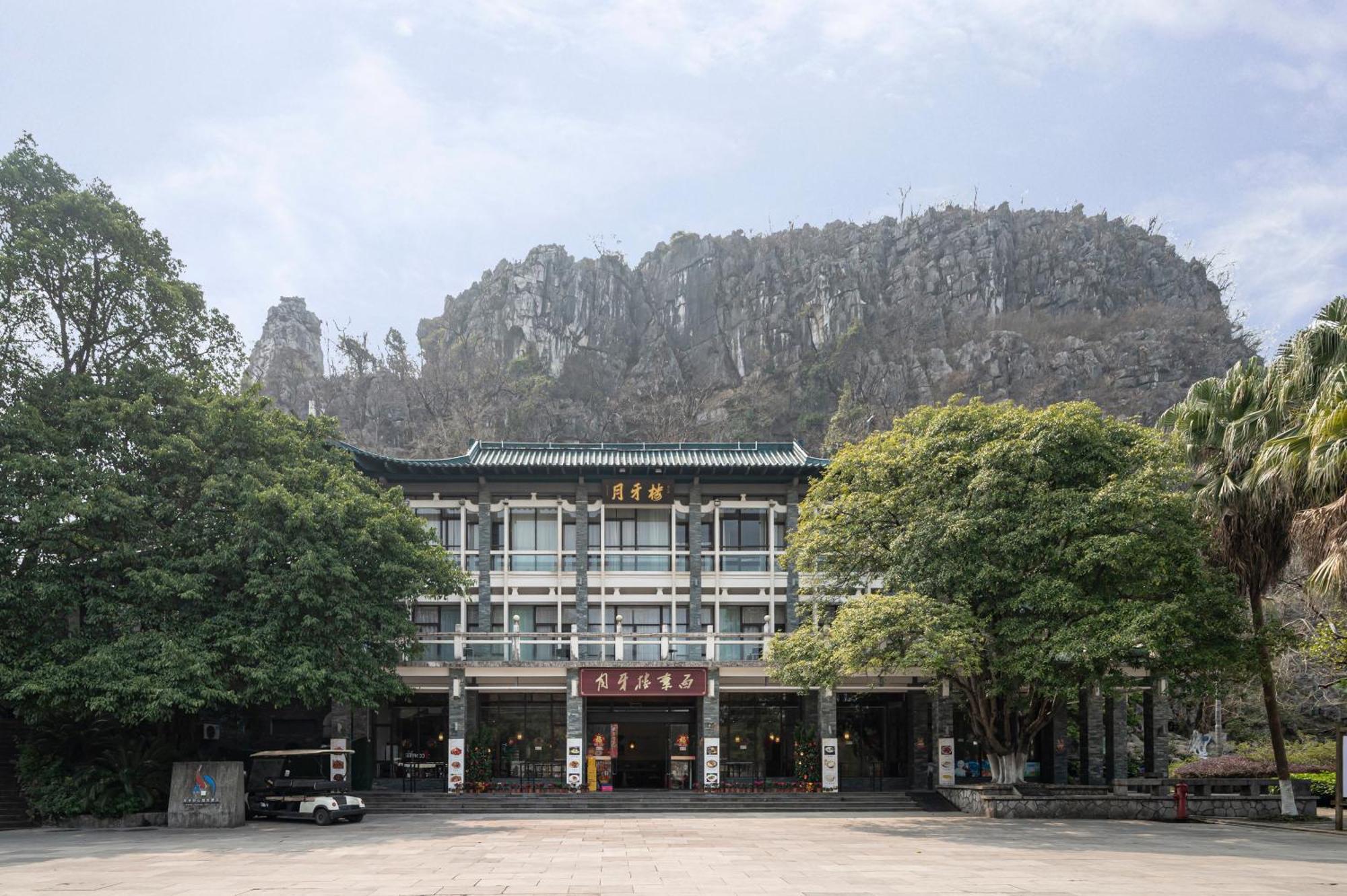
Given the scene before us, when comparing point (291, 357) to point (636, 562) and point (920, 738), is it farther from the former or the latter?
point (920, 738)

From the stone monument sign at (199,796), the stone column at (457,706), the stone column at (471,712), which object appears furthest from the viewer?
the stone column at (471,712)

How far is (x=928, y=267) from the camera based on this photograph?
98.6 metres

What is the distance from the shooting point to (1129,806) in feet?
91.7

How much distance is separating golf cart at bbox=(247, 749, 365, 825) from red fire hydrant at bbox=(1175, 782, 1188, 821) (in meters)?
20.6

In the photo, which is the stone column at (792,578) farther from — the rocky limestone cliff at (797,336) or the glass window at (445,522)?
the rocky limestone cliff at (797,336)

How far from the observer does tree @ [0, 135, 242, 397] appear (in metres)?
27.0

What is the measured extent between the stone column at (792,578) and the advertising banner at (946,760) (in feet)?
20.0

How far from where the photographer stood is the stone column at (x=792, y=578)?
3662 centimetres

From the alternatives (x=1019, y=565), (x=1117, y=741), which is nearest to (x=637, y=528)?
(x=1019, y=565)

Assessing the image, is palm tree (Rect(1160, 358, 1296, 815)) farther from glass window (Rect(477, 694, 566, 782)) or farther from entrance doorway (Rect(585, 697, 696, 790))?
glass window (Rect(477, 694, 566, 782))

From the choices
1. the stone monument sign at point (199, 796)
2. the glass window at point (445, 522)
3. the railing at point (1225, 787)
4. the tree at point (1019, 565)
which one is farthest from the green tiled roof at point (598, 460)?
the railing at point (1225, 787)

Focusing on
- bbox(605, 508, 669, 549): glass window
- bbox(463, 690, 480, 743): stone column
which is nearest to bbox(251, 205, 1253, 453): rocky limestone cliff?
bbox(605, 508, 669, 549): glass window

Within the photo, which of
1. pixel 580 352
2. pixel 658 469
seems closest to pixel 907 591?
pixel 658 469

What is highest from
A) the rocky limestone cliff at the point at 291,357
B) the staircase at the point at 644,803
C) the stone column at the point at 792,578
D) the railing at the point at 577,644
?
the rocky limestone cliff at the point at 291,357
